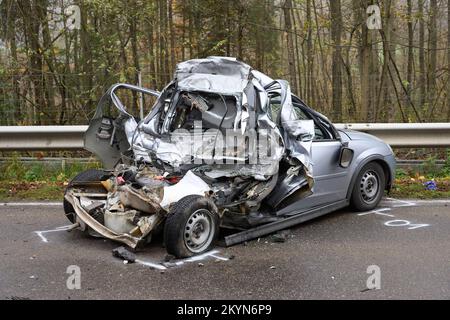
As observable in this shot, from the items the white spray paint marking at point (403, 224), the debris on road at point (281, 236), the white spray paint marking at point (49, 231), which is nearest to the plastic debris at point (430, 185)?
the white spray paint marking at point (403, 224)

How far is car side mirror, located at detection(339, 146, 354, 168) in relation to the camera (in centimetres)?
664

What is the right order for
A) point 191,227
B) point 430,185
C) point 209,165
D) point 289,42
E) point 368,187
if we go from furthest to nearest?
point 289,42 < point 430,185 < point 368,187 < point 209,165 < point 191,227

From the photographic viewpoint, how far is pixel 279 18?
1459 centimetres

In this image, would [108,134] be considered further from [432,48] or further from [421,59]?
[421,59]

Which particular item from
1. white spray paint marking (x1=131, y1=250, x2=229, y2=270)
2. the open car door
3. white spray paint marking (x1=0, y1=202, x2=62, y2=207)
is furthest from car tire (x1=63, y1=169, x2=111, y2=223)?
white spray paint marking (x1=131, y1=250, x2=229, y2=270)

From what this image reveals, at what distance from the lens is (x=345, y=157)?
6668 mm

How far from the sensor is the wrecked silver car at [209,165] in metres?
5.48

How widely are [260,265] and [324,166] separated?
180cm

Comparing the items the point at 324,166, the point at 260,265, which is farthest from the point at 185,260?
the point at 324,166

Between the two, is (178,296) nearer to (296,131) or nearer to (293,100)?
(296,131)

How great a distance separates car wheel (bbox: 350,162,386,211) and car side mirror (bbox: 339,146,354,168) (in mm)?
319

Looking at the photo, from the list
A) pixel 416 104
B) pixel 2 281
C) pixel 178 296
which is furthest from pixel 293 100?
pixel 416 104

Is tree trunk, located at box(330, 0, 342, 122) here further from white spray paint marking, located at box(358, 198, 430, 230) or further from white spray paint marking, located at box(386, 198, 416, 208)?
white spray paint marking, located at box(358, 198, 430, 230)
